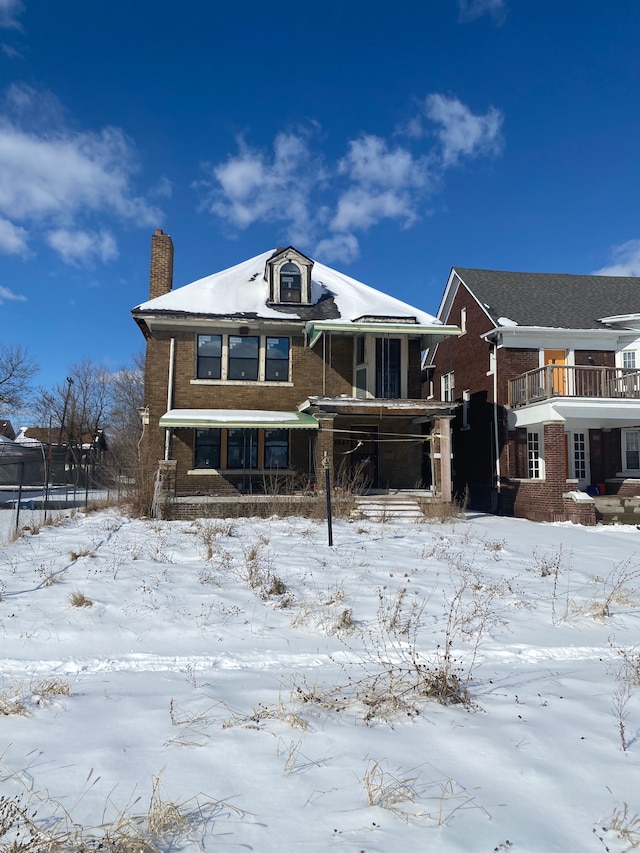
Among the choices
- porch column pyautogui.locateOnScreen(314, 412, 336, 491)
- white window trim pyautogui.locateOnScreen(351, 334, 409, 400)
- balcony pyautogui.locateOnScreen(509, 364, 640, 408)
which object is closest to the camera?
porch column pyautogui.locateOnScreen(314, 412, 336, 491)

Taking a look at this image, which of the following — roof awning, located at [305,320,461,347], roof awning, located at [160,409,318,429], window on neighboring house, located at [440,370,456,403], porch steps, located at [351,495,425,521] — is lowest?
porch steps, located at [351,495,425,521]

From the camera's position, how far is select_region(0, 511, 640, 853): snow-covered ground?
2680 mm

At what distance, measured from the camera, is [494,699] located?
13.6 ft

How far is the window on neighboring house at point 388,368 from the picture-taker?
18.6m

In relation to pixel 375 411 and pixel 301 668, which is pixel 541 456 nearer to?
pixel 375 411

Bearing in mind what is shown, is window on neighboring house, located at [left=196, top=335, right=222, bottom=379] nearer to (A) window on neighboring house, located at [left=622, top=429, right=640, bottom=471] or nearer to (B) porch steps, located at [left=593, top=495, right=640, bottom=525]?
(B) porch steps, located at [left=593, top=495, right=640, bottom=525]

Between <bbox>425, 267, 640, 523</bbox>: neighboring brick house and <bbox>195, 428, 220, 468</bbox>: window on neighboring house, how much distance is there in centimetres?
1034

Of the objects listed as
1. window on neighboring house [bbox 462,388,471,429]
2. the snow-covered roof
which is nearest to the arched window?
the snow-covered roof

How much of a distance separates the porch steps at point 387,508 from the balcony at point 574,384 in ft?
19.6

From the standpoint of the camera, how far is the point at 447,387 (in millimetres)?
25344

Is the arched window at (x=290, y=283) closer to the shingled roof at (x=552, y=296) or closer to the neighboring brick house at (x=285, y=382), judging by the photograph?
the neighboring brick house at (x=285, y=382)

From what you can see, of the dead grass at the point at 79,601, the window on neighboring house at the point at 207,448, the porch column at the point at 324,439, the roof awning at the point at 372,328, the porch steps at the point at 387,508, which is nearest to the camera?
the dead grass at the point at 79,601

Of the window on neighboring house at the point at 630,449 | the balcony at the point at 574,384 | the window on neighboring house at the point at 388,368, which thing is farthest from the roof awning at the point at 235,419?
the window on neighboring house at the point at 630,449

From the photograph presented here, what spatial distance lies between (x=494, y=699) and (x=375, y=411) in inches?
520
